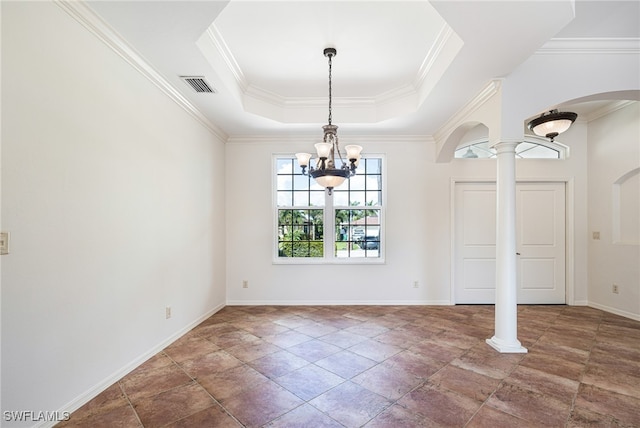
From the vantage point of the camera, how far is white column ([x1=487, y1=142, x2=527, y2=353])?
9.57 ft

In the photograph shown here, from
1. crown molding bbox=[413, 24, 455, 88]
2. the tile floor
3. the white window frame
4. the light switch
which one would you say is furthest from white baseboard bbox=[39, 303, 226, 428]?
crown molding bbox=[413, 24, 455, 88]

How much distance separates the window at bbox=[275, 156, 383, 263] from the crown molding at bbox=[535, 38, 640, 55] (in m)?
2.54

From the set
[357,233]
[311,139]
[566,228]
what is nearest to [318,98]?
[311,139]

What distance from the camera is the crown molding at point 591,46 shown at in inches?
102

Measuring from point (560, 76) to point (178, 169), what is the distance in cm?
410

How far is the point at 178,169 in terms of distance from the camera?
3.28m

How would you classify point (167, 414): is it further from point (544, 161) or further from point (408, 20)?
point (544, 161)

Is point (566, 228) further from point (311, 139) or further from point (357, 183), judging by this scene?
point (311, 139)

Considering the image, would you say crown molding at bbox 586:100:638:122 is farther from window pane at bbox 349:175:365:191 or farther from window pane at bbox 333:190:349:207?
window pane at bbox 333:190:349:207

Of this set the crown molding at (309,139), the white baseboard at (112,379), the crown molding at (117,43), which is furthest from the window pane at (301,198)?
the white baseboard at (112,379)

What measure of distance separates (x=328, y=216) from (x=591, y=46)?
11.7 feet

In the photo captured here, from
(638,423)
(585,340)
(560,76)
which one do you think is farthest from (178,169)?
(585,340)

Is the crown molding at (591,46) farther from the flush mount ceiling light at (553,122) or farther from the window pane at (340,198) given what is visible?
the window pane at (340,198)

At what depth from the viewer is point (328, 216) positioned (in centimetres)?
477
